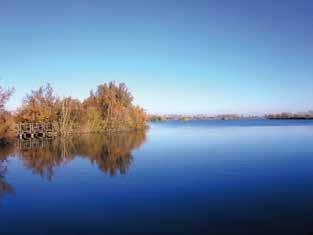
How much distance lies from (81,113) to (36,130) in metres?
10.7

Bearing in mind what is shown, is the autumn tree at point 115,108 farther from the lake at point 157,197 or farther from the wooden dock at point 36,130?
the lake at point 157,197

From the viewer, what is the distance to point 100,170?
50.1 feet

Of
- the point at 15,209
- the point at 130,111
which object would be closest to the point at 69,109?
the point at 130,111

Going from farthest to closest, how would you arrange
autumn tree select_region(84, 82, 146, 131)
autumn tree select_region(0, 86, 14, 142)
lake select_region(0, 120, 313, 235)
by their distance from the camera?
autumn tree select_region(84, 82, 146, 131) < autumn tree select_region(0, 86, 14, 142) < lake select_region(0, 120, 313, 235)

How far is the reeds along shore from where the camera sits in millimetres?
39878

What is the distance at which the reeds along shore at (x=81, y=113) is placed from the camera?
3988 centimetres

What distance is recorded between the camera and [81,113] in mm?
48656

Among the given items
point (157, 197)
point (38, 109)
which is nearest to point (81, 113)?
point (38, 109)

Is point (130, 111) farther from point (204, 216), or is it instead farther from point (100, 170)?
point (204, 216)

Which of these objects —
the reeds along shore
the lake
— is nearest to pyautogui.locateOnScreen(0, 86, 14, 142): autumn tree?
the reeds along shore

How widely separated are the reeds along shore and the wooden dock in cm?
101

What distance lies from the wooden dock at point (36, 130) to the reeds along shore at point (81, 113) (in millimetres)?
1014

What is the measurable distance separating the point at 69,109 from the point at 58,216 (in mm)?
39570

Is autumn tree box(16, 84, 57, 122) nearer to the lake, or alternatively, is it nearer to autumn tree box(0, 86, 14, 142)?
autumn tree box(0, 86, 14, 142)
